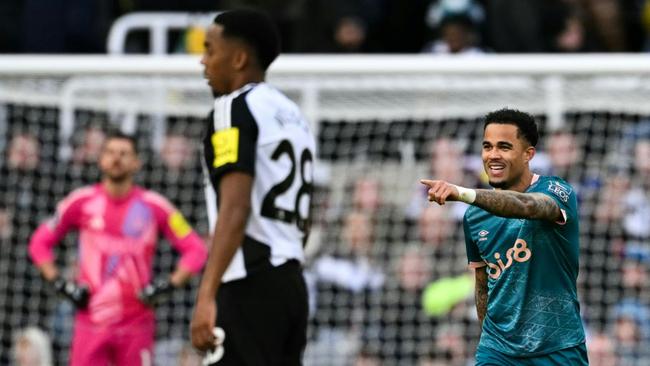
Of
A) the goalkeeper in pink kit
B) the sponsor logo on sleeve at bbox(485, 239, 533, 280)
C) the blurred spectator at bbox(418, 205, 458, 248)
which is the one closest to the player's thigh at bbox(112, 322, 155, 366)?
the goalkeeper in pink kit

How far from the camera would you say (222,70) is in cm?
602

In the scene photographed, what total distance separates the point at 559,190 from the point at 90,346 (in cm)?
452

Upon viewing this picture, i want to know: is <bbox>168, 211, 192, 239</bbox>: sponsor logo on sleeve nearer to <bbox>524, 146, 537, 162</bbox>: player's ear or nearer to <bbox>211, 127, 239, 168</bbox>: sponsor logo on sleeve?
<bbox>211, 127, 239, 168</bbox>: sponsor logo on sleeve

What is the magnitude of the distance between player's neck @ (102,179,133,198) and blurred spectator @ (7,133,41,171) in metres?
1.69

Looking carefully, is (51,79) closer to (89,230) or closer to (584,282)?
(89,230)

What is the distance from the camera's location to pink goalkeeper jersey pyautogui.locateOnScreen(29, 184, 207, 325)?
30.7 feet

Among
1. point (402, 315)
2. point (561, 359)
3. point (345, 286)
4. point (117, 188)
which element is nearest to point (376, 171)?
point (345, 286)

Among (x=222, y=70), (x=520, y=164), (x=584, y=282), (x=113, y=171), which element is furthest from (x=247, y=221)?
(x=584, y=282)

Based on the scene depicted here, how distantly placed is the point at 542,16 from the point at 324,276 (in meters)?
3.11

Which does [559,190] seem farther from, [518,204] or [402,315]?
[402,315]

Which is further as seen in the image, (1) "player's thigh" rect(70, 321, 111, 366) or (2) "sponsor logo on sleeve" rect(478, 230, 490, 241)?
(1) "player's thigh" rect(70, 321, 111, 366)

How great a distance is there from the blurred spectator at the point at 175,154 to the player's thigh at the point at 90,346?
1.94m

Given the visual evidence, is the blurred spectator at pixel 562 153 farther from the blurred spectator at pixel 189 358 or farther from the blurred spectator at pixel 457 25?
the blurred spectator at pixel 189 358

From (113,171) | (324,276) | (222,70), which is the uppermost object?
(222,70)
